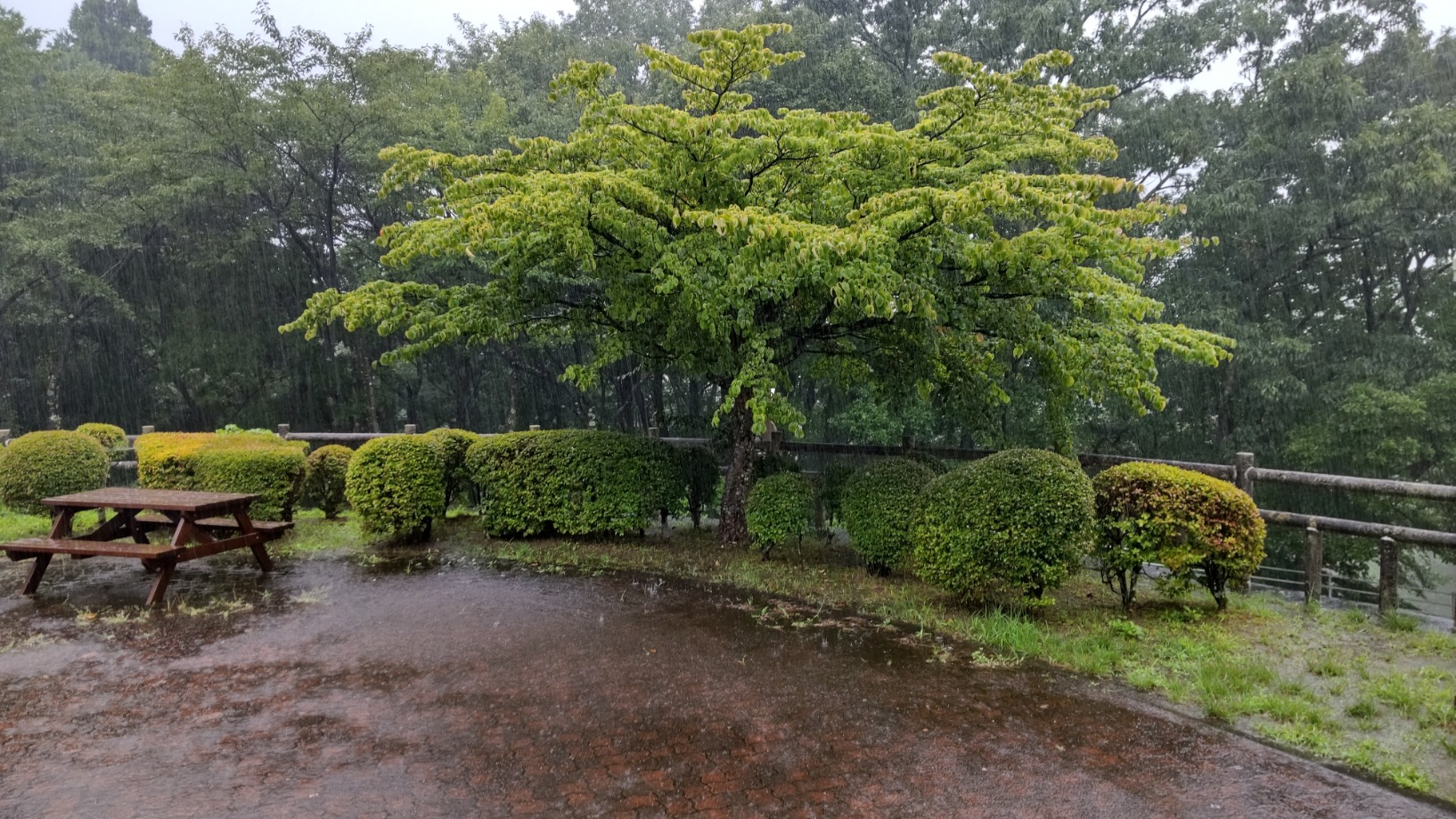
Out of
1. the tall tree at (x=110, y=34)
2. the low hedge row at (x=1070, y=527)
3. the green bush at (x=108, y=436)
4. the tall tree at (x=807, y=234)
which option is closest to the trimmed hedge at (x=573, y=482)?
the tall tree at (x=807, y=234)

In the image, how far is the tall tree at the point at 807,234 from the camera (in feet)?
18.7

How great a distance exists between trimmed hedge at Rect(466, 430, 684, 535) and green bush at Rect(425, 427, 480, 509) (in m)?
0.33

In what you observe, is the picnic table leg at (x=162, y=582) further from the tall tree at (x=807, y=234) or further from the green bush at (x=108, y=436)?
the green bush at (x=108, y=436)

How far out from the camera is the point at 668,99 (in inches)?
665

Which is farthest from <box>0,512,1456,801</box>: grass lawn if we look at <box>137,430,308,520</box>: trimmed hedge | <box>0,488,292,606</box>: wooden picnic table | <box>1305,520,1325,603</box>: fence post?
<box>137,430,308,520</box>: trimmed hedge

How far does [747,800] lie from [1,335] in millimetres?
25490

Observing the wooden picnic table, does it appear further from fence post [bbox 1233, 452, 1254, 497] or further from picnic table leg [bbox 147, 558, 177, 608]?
fence post [bbox 1233, 452, 1254, 497]

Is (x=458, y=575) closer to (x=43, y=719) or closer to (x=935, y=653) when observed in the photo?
(x=43, y=719)

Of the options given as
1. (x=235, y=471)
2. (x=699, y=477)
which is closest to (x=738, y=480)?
(x=699, y=477)

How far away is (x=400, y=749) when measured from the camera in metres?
3.47

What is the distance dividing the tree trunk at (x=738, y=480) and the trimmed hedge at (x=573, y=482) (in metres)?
0.62

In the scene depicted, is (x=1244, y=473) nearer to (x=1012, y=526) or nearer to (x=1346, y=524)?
(x=1346, y=524)

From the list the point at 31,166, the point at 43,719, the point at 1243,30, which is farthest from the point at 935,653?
the point at 31,166

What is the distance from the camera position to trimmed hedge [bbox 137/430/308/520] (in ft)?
27.9
